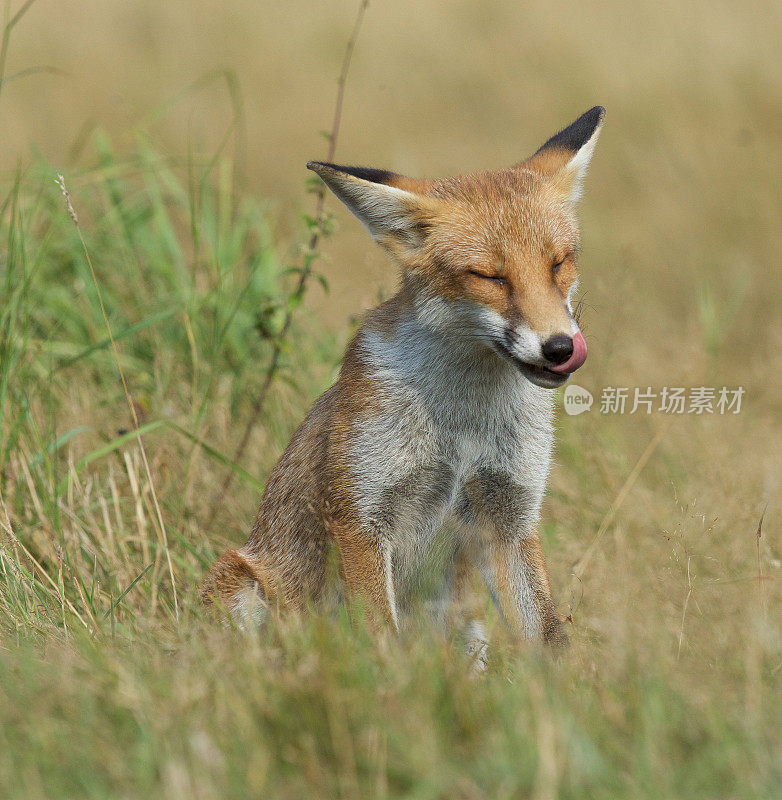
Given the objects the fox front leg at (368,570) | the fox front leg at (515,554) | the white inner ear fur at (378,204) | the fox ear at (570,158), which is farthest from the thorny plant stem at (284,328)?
the fox front leg at (515,554)

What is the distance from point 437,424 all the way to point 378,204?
3.44 ft

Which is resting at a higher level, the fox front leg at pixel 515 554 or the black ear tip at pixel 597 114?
the black ear tip at pixel 597 114

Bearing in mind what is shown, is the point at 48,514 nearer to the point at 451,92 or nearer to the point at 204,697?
the point at 204,697

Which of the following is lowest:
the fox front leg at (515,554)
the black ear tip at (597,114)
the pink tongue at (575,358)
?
the fox front leg at (515,554)

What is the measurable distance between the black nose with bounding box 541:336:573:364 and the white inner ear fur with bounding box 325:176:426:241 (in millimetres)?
1006

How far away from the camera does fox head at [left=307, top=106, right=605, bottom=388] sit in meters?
3.76

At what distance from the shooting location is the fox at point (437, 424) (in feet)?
13.4

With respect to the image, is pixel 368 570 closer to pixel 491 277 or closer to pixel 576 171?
pixel 491 277

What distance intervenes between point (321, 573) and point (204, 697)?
1620 mm

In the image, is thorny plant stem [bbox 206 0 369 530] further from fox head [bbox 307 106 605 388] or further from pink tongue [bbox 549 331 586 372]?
pink tongue [bbox 549 331 586 372]

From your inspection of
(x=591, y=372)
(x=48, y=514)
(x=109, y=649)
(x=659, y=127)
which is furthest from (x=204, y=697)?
(x=659, y=127)

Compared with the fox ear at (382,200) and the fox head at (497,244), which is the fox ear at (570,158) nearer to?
the fox head at (497,244)

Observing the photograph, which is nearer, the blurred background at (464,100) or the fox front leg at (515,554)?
the fox front leg at (515,554)

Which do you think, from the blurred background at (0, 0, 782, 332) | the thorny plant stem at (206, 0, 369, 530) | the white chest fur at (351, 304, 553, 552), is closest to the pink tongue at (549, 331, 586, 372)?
the white chest fur at (351, 304, 553, 552)
